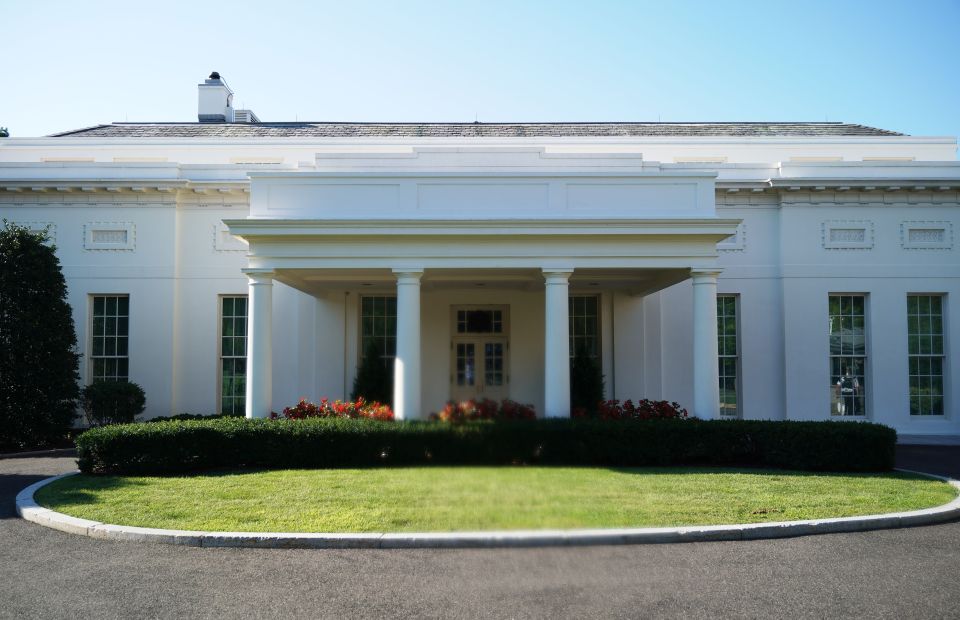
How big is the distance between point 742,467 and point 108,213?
17.3 meters

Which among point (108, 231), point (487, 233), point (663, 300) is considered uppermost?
point (108, 231)

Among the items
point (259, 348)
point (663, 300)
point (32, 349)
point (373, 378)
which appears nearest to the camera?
A: point (373, 378)

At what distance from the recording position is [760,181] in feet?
63.4

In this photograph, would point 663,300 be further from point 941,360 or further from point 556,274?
point 941,360

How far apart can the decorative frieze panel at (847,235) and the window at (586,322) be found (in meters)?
6.47

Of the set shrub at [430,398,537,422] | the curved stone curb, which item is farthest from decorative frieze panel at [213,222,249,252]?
shrub at [430,398,537,422]

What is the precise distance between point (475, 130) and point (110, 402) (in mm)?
13867

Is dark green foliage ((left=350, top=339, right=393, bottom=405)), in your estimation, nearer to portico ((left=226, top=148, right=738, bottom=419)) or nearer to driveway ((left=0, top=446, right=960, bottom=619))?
portico ((left=226, top=148, right=738, bottom=419))

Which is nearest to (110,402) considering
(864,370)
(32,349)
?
(32,349)

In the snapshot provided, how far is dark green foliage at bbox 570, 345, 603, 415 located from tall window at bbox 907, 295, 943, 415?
9012 mm

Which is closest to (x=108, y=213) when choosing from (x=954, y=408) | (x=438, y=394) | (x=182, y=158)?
(x=182, y=158)

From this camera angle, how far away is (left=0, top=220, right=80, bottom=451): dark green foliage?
16984mm

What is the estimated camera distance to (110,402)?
719 inches

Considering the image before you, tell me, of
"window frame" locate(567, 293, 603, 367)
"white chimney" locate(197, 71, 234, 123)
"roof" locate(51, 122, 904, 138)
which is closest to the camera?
"window frame" locate(567, 293, 603, 367)
